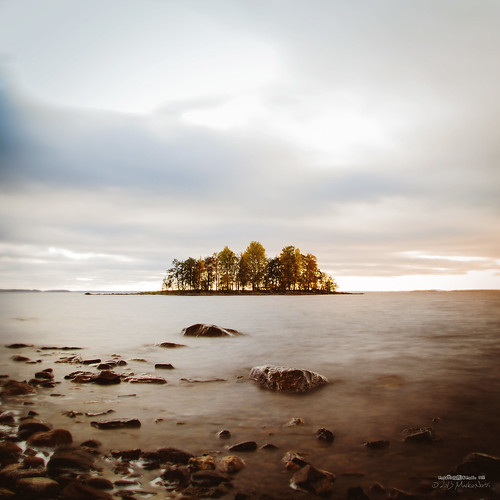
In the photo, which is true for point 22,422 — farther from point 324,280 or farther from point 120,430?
point 324,280

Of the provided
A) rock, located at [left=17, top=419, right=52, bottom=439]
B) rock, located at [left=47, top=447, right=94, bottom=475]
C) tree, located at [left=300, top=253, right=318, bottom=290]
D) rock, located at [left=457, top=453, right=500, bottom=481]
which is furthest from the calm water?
tree, located at [left=300, top=253, right=318, bottom=290]

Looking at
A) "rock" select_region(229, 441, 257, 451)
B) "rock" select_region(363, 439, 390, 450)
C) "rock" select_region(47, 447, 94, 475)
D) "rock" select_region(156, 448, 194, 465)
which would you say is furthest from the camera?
"rock" select_region(363, 439, 390, 450)

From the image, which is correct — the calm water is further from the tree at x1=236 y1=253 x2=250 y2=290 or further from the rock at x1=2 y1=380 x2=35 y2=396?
the tree at x1=236 y1=253 x2=250 y2=290

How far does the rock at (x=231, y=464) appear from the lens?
14.2 feet

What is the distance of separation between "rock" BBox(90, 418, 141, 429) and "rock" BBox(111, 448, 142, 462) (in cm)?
108

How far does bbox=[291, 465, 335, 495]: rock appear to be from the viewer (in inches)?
155

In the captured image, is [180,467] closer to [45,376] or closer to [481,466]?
[481,466]

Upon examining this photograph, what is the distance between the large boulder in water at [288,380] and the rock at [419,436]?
9.82ft

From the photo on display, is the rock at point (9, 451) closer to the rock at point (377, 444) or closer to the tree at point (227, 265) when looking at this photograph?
the rock at point (377, 444)

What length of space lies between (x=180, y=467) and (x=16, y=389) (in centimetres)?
580

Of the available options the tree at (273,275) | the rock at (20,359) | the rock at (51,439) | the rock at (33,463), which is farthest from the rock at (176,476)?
the tree at (273,275)

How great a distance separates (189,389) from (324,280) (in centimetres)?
14388

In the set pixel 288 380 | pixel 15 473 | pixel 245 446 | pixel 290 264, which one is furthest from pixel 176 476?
pixel 290 264

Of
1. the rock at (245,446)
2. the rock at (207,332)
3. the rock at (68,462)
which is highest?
the rock at (68,462)
